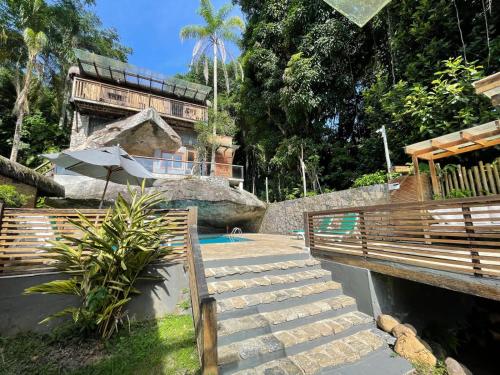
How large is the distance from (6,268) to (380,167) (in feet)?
35.8

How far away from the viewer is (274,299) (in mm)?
3641

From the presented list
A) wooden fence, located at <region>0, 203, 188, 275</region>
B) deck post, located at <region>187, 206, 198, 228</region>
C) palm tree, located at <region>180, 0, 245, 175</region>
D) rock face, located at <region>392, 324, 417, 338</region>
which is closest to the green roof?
palm tree, located at <region>180, 0, 245, 175</region>

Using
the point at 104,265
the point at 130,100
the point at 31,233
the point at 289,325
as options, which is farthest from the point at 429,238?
the point at 130,100

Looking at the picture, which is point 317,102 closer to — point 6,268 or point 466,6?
point 466,6

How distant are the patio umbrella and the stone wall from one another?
6570 mm

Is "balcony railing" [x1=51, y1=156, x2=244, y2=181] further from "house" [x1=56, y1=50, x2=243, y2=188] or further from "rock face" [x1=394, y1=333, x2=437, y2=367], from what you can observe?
"rock face" [x1=394, y1=333, x2=437, y2=367]

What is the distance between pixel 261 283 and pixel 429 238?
8.34ft

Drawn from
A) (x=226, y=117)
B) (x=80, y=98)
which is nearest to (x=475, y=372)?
(x=226, y=117)

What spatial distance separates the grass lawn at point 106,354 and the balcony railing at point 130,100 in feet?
40.4

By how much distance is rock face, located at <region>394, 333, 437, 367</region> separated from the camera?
301 centimetres

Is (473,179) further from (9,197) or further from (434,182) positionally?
(9,197)

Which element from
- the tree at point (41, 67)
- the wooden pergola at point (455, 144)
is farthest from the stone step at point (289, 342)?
the tree at point (41, 67)

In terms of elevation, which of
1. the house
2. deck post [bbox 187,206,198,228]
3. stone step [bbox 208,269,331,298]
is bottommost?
stone step [bbox 208,269,331,298]

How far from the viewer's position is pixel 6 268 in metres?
3.28
